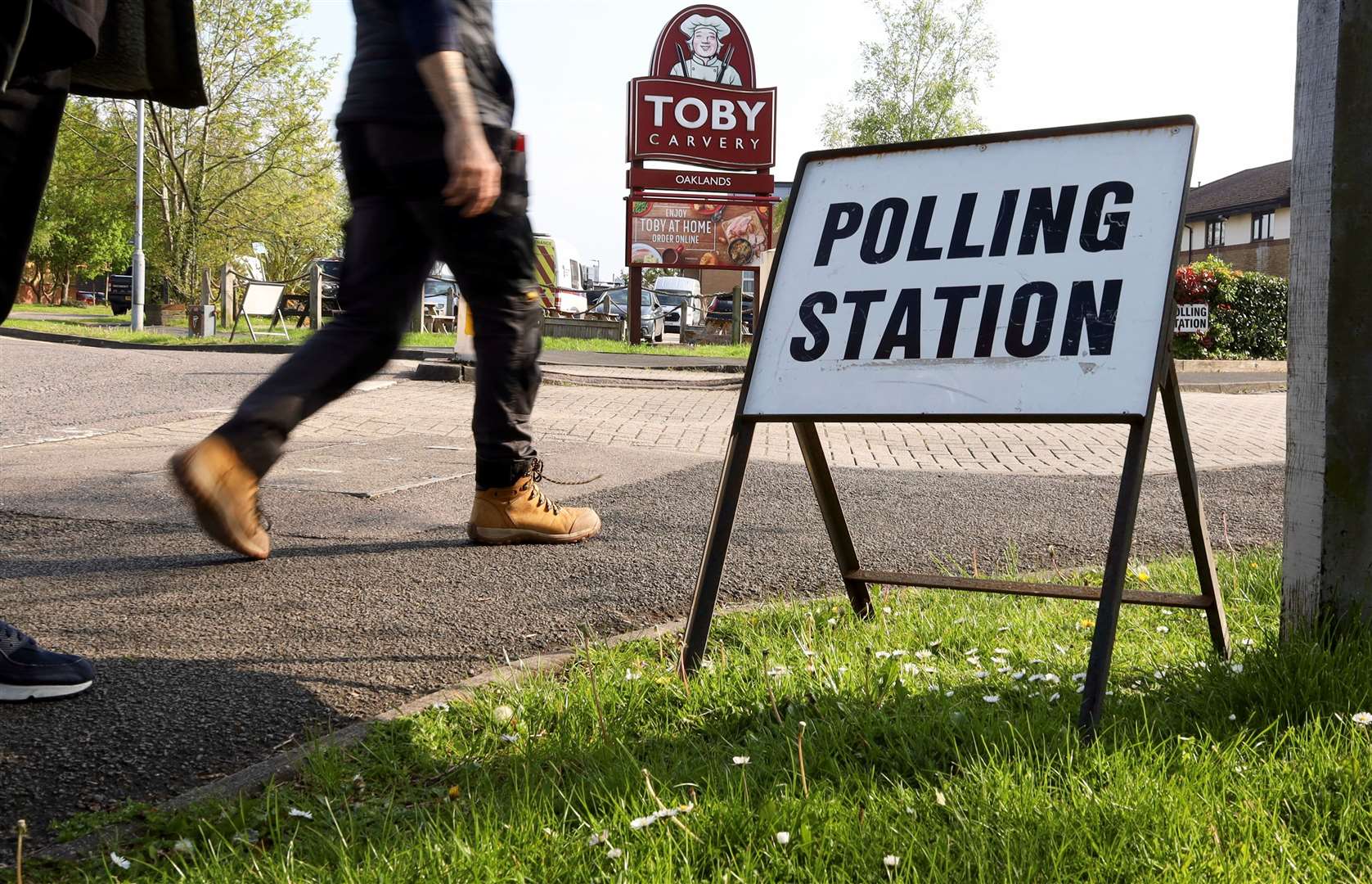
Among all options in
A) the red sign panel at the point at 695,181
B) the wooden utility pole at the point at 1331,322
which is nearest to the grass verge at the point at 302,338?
the red sign panel at the point at 695,181

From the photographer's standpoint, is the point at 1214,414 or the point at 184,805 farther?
the point at 1214,414

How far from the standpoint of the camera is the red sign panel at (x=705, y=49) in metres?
26.3

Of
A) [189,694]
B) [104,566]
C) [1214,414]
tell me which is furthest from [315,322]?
[189,694]

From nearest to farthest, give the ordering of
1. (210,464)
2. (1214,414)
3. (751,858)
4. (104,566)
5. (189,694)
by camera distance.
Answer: (751,858)
(189,694)
(210,464)
(104,566)
(1214,414)

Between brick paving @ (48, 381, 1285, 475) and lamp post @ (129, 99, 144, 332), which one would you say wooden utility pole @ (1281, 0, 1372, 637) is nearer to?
brick paving @ (48, 381, 1285, 475)

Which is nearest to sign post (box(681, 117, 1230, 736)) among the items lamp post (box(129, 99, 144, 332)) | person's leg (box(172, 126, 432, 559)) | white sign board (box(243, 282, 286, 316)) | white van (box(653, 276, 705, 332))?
person's leg (box(172, 126, 432, 559))

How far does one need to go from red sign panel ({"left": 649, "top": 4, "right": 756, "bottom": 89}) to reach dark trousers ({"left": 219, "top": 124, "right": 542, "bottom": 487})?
23690mm

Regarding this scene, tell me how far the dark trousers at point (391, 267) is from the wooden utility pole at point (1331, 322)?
6.80 feet

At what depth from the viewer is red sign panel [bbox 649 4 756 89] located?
26.3 meters

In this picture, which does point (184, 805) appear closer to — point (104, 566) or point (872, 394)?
point (872, 394)

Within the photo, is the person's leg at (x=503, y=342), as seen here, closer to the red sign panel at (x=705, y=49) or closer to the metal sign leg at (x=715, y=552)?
the metal sign leg at (x=715, y=552)

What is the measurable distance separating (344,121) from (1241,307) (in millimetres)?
24403

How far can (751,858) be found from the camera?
1.74 m

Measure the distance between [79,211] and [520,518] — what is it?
4083cm
